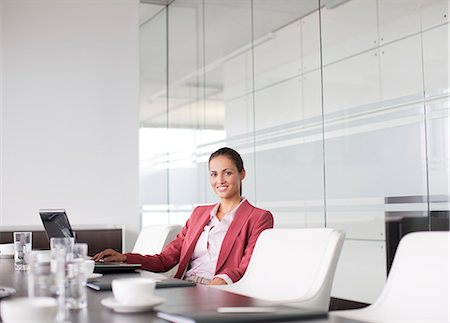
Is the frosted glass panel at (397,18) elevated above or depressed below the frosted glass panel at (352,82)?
above

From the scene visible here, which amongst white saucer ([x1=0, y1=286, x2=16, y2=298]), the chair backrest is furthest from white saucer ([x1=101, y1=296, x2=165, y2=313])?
the chair backrest

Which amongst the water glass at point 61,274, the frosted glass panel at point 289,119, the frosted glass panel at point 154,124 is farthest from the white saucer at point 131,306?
the frosted glass panel at point 154,124

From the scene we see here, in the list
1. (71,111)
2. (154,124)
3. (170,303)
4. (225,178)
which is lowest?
(170,303)

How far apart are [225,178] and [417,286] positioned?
155 cm

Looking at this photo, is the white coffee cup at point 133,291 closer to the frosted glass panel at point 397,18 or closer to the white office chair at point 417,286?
the white office chair at point 417,286

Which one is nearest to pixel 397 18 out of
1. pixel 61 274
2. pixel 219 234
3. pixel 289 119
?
pixel 289 119

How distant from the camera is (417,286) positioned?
2191 mm

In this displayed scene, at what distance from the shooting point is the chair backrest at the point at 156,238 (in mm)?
4023

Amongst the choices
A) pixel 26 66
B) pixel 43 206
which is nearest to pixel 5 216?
pixel 43 206

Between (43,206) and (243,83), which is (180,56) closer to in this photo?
(243,83)

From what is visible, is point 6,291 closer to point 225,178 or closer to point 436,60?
point 225,178

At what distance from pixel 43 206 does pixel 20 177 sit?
290 millimetres

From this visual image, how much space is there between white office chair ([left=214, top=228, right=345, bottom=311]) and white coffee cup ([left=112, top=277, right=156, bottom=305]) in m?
0.75

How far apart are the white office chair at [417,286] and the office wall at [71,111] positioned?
3.83m
